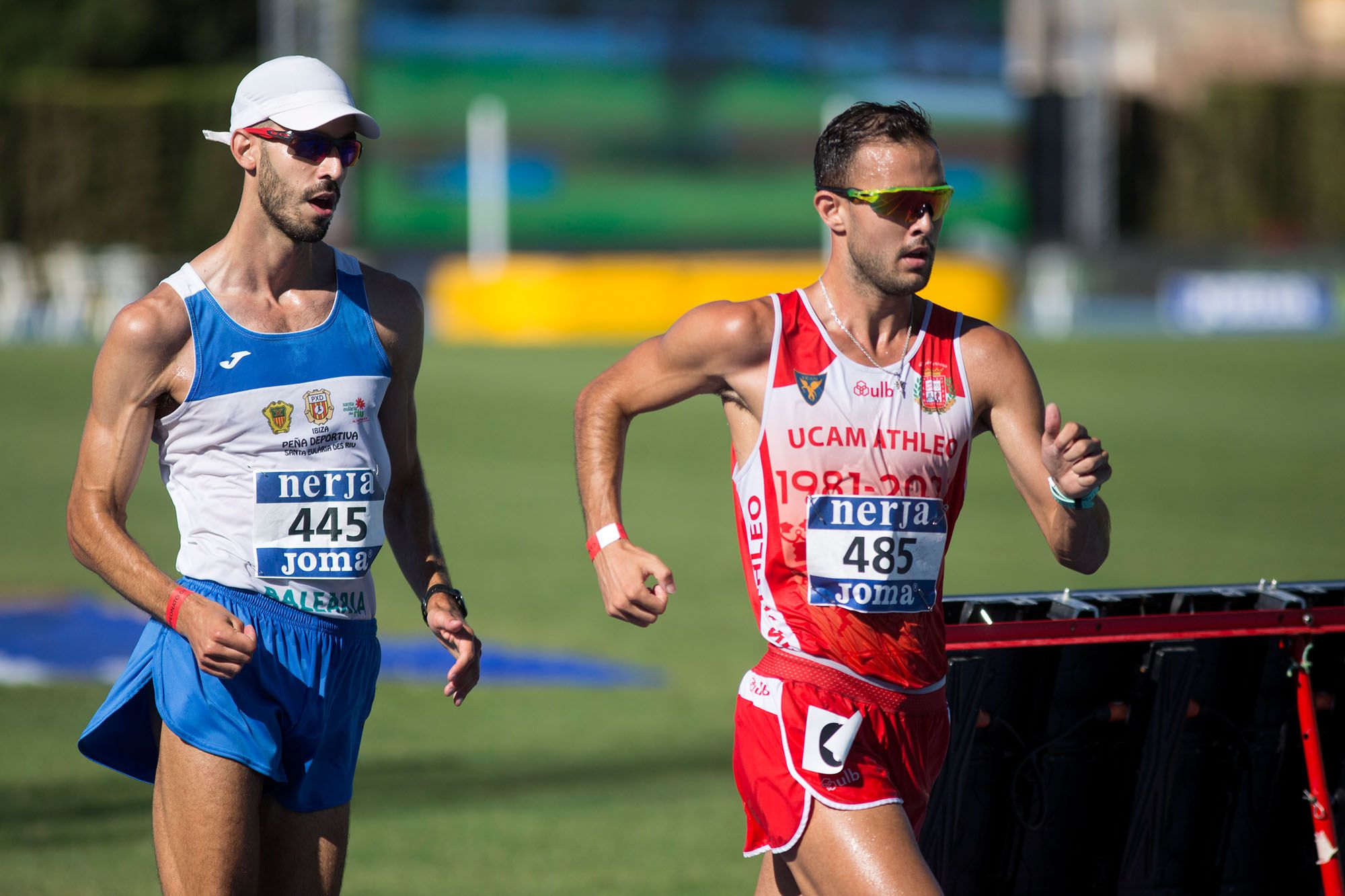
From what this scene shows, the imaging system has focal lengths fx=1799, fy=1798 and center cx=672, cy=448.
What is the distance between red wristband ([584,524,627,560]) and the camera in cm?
390

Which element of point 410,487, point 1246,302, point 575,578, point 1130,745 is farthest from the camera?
point 1246,302

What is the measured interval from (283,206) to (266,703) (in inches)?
42.5

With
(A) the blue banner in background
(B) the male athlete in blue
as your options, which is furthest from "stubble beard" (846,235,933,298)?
(A) the blue banner in background

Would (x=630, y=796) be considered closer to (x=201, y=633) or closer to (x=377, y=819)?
(x=377, y=819)

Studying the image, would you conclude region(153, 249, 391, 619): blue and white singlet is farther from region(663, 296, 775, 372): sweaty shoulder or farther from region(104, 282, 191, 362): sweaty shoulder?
region(663, 296, 775, 372): sweaty shoulder

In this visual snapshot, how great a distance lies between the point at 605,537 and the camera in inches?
154

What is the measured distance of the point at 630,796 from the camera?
761 cm

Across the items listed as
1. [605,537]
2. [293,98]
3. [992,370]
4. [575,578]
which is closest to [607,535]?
[605,537]

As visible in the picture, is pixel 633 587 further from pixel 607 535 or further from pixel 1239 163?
pixel 1239 163

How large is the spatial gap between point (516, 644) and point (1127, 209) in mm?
43233

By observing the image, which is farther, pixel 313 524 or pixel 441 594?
pixel 441 594

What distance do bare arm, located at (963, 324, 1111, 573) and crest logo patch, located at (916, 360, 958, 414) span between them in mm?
63

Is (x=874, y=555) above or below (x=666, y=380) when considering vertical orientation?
below

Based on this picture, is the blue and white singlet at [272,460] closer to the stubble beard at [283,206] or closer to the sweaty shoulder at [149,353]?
the sweaty shoulder at [149,353]
